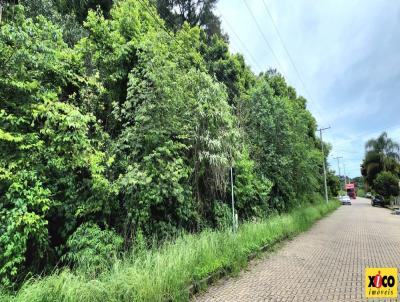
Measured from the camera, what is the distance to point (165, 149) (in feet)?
26.8

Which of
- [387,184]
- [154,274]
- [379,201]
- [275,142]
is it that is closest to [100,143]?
[154,274]

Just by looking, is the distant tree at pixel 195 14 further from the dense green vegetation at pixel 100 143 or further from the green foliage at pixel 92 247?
the green foliage at pixel 92 247

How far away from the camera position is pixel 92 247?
705 centimetres

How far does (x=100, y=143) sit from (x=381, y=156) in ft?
195

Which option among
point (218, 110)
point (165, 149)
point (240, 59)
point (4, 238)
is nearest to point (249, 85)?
point (240, 59)

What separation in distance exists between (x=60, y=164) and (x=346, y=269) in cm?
778

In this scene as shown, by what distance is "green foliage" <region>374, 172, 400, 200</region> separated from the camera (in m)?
45.7

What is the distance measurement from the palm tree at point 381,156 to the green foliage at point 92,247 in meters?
57.7

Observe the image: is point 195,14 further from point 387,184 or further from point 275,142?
point 387,184

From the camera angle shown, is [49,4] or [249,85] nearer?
[49,4]

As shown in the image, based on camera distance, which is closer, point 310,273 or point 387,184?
point 310,273

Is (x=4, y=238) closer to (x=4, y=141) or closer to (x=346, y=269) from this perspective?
(x=4, y=141)

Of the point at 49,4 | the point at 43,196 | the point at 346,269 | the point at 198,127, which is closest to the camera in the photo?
the point at 43,196

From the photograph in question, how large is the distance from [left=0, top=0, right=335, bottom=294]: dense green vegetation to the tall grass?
18cm
